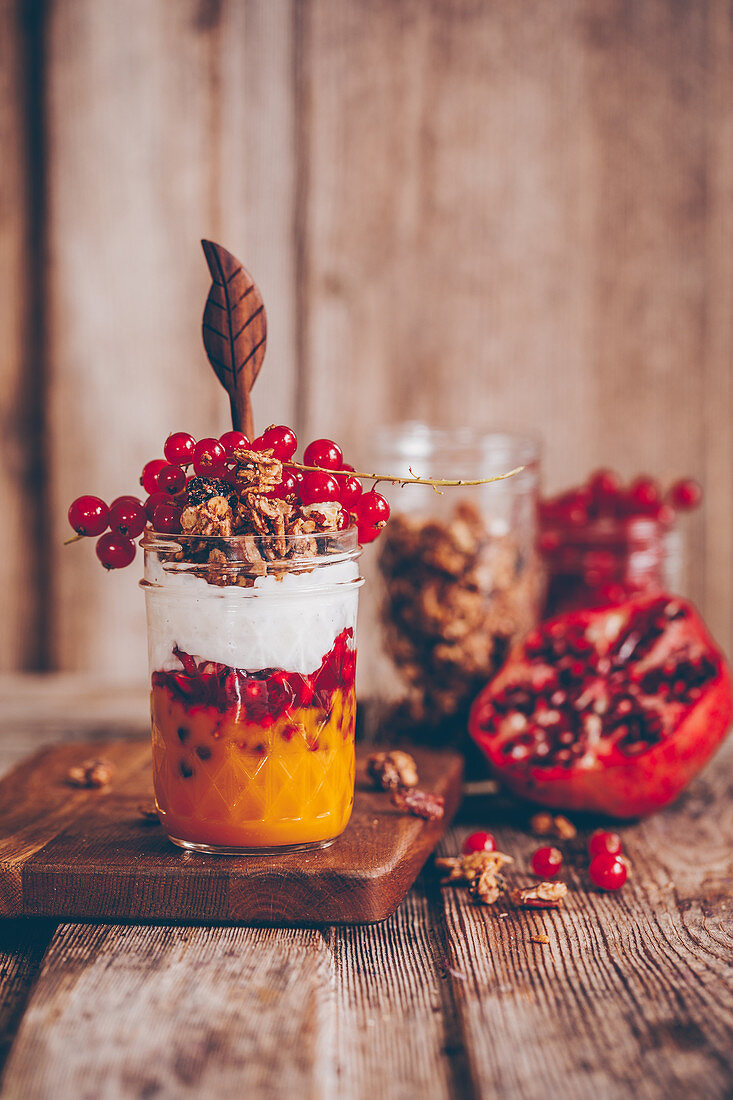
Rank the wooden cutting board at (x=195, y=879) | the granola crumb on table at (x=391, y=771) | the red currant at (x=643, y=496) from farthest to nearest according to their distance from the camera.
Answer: the red currant at (x=643, y=496)
the granola crumb on table at (x=391, y=771)
the wooden cutting board at (x=195, y=879)

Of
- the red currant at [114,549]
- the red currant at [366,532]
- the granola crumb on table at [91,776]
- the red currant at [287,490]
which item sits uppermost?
the red currant at [287,490]

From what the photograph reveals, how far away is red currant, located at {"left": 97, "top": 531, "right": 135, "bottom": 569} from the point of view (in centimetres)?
98

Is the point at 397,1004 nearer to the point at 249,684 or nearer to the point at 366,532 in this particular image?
the point at 249,684

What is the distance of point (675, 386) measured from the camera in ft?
6.12

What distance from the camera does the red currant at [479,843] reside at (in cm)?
112

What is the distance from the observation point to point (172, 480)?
0.95 m

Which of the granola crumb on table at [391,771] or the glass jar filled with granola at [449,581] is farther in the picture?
the glass jar filled with granola at [449,581]

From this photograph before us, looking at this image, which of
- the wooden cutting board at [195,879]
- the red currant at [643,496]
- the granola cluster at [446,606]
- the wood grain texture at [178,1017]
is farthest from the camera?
the red currant at [643,496]

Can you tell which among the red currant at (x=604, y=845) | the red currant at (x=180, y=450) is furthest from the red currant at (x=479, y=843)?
the red currant at (x=180, y=450)

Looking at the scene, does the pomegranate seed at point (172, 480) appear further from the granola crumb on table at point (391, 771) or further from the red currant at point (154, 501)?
the granola crumb on table at point (391, 771)

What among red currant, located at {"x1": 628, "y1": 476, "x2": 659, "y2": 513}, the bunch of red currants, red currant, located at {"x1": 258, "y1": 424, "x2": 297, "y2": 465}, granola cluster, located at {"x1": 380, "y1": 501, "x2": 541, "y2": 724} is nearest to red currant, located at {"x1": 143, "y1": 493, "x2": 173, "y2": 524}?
the bunch of red currants

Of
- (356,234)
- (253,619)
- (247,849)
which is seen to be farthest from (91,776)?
(356,234)

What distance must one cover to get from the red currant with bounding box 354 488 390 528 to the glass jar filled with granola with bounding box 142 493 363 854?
0.02 meters

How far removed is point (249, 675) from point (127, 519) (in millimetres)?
205
